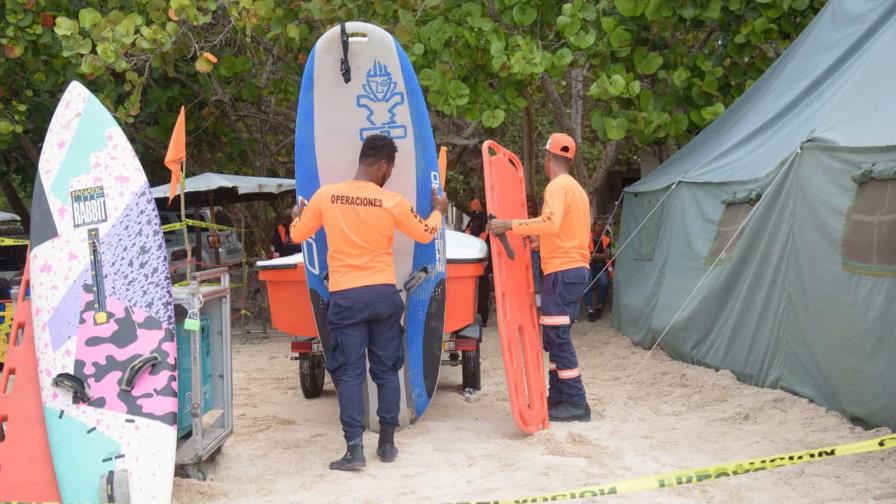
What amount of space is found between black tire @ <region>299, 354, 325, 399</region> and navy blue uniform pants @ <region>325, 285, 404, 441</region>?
1.82 m

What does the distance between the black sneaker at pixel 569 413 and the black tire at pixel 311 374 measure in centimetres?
186

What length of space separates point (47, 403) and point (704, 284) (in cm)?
495

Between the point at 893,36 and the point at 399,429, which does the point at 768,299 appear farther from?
the point at 399,429

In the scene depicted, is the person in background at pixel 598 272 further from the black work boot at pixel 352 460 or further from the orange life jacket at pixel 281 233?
the black work boot at pixel 352 460

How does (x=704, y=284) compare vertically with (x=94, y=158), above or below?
below

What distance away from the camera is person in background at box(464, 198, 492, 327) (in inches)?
375

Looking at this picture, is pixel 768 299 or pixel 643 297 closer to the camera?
pixel 768 299

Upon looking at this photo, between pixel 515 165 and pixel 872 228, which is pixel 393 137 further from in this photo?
pixel 872 228

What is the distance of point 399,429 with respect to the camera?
554cm

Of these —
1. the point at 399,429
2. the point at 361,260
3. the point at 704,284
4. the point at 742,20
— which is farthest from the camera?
the point at 742,20

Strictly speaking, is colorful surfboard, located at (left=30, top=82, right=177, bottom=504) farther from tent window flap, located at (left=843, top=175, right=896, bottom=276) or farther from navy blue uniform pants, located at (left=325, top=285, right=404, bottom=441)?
tent window flap, located at (left=843, top=175, right=896, bottom=276)

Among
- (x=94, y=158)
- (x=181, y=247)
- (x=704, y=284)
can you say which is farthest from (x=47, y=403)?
(x=181, y=247)

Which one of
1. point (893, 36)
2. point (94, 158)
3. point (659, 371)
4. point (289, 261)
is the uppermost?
point (893, 36)

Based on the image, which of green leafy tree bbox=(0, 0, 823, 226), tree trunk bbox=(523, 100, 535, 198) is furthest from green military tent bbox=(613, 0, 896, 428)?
tree trunk bbox=(523, 100, 535, 198)
